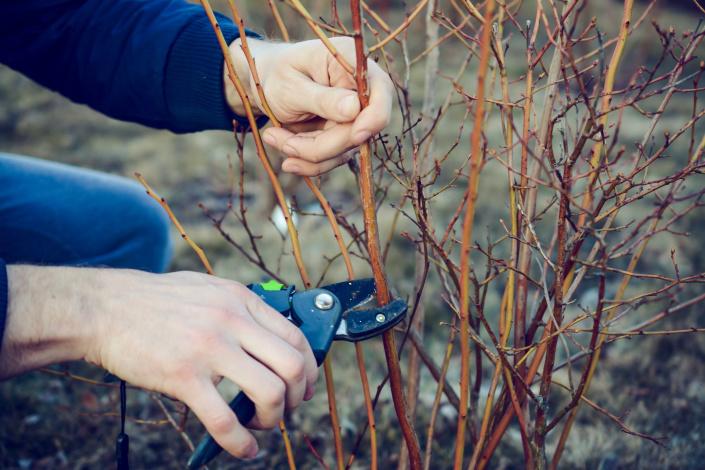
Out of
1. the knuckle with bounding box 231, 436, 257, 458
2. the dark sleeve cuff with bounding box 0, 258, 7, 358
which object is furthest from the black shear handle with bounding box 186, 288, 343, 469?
the dark sleeve cuff with bounding box 0, 258, 7, 358

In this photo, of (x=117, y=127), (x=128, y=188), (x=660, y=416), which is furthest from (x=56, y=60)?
(x=117, y=127)

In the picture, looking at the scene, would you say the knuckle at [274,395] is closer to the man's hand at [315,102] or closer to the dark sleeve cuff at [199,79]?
the man's hand at [315,102]

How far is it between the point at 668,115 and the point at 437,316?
472 cm

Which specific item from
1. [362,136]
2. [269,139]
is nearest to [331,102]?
[362,136]

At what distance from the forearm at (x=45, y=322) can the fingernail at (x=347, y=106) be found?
0.74m

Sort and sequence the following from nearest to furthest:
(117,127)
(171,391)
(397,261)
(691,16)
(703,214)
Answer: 1. (171,391)
2. (397,261)
3. (703,214)
4. (117,127)
5. (691,16)

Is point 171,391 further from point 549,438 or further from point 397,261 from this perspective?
point 397,261

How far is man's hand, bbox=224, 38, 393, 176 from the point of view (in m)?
1.18

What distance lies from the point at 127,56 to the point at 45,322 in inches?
50.3

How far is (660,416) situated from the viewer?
221 centimetres

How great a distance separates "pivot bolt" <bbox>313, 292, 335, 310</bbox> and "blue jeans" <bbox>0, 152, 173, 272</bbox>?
1186 mm

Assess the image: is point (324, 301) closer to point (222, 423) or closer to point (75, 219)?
point (222, 423)

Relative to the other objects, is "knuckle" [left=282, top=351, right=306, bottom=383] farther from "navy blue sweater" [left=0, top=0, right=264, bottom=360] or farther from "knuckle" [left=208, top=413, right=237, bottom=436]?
"navy blue sweater" [left=0, top=0, right=264, bottom=360]

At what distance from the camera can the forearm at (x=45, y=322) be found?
41.3 inches
